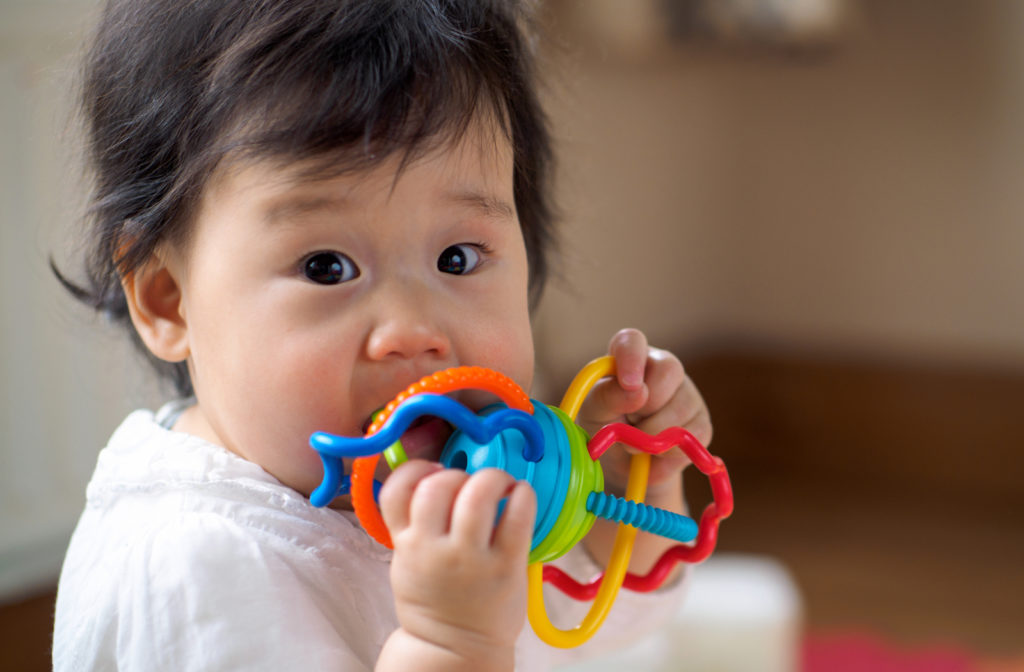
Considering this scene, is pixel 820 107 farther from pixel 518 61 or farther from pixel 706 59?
pixel 518 61

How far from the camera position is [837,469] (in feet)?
8.39

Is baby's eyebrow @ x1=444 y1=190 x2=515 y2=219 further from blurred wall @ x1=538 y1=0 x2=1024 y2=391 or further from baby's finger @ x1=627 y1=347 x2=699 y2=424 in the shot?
blurred wall @ x1=538 y1=0 x2=1024 y2=391

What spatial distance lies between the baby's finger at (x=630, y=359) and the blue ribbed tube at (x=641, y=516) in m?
0.12

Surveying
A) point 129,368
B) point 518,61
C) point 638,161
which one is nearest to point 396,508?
point 518,61

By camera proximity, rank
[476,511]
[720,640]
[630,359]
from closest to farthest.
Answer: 1. [476,511]
2. [630,359]
3. [720,640]

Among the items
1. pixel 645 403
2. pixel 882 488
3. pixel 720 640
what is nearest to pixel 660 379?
pixel 645 403

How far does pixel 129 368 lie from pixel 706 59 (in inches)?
66.3

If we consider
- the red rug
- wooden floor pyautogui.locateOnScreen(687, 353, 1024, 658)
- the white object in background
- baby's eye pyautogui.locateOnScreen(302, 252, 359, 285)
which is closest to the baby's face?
baby's eye pyautogui.locateOnScreen(302, 252, 359, 285)

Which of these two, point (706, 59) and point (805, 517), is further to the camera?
point (706, 59)

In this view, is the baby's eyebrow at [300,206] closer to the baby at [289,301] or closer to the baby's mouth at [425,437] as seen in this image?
the baby at [289,301]

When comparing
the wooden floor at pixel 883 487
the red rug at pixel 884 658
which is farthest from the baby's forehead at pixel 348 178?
the wooden floor at pixel 883 487

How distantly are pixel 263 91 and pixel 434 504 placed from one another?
0.82 ft

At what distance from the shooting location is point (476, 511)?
473 millimetres

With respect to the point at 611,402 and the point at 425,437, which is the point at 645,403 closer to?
the point at 611,402
